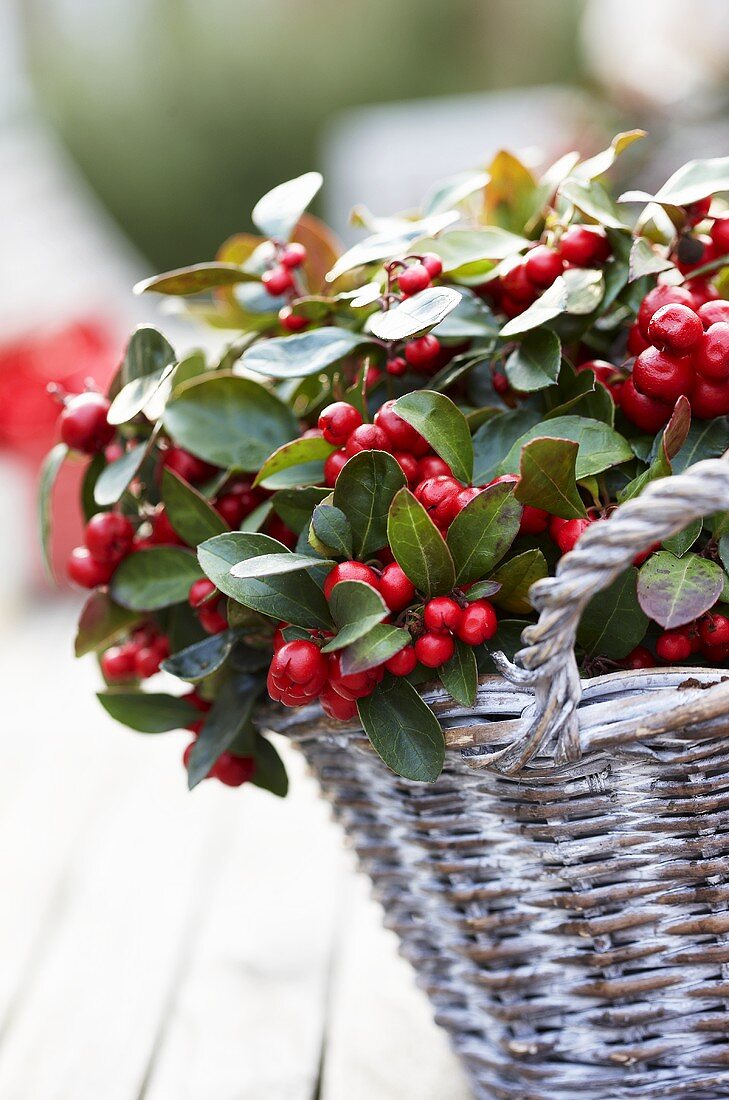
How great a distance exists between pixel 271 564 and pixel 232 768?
8.1 inches

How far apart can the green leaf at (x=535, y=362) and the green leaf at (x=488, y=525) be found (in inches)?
3.1

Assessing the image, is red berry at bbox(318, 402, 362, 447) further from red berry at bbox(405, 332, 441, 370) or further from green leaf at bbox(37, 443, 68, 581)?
green leaf at bbox(37, 443, 68, 581)

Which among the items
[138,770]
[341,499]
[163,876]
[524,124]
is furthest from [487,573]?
[524,124]

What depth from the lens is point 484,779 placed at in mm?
522

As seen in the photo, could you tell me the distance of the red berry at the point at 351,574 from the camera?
0.49m

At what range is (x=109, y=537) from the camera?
623mm

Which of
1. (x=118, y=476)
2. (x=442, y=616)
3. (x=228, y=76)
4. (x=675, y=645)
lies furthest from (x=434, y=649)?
(x=228, y=76)

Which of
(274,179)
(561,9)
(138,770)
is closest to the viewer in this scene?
(138,770)

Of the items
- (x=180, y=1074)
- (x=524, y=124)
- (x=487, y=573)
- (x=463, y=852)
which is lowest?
(x=180, y=1074)

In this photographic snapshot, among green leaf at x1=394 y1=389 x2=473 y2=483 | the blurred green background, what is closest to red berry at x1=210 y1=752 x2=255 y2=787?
green leaf at x1=394 y1=389 x2=473 y2=483

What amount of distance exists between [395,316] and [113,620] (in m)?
0.26

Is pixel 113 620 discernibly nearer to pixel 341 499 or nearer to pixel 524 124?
pixel 341 499

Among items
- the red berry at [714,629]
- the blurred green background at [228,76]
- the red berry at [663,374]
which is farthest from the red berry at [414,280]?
the blurred green background at [228,76]

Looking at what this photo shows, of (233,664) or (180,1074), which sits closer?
(233,664)
